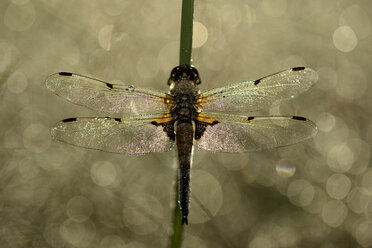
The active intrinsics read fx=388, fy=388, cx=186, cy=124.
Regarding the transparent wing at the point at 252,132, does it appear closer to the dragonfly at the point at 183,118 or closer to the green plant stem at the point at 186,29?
the dragonfly at the point at 183,118

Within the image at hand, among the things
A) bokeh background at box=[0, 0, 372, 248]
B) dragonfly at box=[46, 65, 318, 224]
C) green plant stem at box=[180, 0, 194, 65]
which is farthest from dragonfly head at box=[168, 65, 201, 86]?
bokeh background at box=[0, 0, 372, 248]

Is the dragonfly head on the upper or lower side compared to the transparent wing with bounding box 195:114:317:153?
upper

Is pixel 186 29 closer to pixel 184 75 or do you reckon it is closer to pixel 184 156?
pixel 184 75

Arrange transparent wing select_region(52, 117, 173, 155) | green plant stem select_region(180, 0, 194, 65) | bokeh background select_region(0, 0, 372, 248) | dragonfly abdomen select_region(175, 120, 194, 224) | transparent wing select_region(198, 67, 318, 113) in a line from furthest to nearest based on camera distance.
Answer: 1. bokeh background select_region(0, 0, 372, 248)
2. transparent wing select_region(198, 67, 318, 113)
3. transparent wing select_region(52, 117, 173, 155)
4. dragonfly abdomen select_region(175, 120, 194, 224)
5. green plant stem select_region(180, 0, 194, 65)

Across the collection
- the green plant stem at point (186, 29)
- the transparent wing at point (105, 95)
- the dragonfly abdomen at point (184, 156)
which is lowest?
the dragonfly abdomen at point (184, 156)

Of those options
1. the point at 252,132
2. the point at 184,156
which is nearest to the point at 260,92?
the point at 252,132

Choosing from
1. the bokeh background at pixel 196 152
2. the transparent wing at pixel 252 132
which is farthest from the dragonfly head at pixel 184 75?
the bokeh background at pixel 196 152

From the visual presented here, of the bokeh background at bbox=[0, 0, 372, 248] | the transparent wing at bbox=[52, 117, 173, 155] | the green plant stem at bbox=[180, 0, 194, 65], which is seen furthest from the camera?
the bokeh background at bbox=[0, 0, 372, 248]

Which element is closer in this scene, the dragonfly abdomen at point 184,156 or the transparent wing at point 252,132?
the dragonfly abdomen at point 184,156

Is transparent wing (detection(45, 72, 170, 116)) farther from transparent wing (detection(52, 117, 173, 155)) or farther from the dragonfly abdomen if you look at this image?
the dragonfly abdomen
